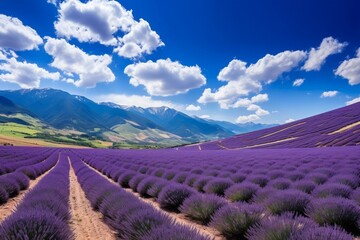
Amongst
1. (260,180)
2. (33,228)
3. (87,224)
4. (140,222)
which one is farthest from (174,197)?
(33,228)

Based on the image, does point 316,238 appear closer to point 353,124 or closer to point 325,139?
point 325,139

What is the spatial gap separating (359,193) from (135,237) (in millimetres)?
4929

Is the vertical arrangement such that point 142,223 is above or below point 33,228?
below

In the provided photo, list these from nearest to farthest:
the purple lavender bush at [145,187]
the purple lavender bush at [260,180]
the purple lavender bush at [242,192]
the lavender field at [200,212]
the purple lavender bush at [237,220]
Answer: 1. the lavender field at [200,212]
2. the purple lavender bush at [237,220]
3. the purple lavender bush at [242,192]
4. the purple lavender bush at [260,180]
5. the purple lavender bush at [145,187]

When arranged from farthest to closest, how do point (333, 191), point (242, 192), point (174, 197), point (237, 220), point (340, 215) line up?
point (242, 192) < point (174, 197) < point (333, 191) < point (340, 215) < point (237, 220)

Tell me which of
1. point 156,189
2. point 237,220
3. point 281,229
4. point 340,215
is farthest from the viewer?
point 156,189

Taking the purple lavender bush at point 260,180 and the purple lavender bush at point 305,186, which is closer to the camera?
the purple lavender bush at point 305,186

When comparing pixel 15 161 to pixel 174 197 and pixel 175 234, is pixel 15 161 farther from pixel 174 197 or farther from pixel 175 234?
pixel 175 234

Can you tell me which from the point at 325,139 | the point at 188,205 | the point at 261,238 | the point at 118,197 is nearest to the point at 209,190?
the point at 188,205

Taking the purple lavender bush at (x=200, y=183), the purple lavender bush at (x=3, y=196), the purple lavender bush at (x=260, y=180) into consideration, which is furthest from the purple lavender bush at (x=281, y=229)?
the purple lavender bush at (x=3, y=196)

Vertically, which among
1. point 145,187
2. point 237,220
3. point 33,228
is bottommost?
point 145,187

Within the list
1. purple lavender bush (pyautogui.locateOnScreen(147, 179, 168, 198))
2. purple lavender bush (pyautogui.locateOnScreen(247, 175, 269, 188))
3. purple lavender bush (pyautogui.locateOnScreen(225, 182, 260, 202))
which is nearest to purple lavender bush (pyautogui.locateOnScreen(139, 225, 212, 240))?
purple lavender bush (pyautogui.locateOnScreen(225, 182, 260, 202))

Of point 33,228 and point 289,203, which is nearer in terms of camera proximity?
point 33,228

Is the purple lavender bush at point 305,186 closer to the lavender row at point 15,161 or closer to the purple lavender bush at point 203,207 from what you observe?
the purple lavender bush at point 203,207
